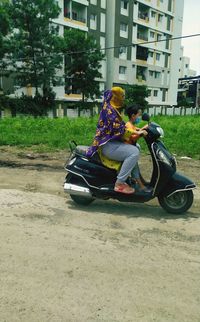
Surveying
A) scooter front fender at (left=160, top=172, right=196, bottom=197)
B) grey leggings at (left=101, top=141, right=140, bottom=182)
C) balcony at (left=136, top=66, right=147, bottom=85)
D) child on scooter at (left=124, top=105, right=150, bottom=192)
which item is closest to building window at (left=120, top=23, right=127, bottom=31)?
balcony at (left=136, top=66, right=147, bottom=85)

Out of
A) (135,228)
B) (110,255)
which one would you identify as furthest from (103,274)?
(135,228)

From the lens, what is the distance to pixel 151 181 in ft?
15.7

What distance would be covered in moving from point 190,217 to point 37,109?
23.4 meters

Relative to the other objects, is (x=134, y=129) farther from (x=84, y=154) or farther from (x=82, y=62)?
(x=82, y=62)

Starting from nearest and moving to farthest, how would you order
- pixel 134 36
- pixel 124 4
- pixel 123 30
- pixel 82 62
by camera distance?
pixel 82 62 < pixel 124 4 < pixel 123 30 < pixel 134 36

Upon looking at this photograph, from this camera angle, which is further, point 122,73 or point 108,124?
point 122,73

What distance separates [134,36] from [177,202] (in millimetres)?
44908

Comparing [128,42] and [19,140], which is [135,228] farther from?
[128,42]

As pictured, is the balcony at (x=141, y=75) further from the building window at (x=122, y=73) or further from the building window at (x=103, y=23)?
the building window at (x=103, y=23)

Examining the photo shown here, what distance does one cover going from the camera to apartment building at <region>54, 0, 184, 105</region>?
38.0 m

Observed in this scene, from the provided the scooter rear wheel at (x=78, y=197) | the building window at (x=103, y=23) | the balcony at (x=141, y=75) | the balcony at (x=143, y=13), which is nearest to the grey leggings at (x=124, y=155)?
the scooter rear wheel at (x=78, y=197)

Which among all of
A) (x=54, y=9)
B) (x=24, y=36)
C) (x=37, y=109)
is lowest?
(x=37, y=109)

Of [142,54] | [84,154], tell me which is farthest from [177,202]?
[142,54]

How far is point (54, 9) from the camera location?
2530 centimetres
